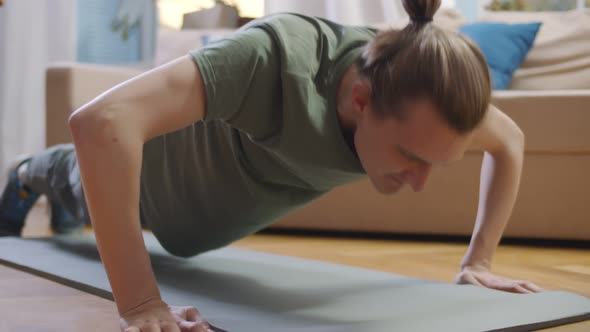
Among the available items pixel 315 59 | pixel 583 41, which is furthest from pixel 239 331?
pixel 583 41

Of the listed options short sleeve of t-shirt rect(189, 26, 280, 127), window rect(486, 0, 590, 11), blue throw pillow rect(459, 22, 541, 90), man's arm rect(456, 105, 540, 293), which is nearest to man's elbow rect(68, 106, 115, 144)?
short sleeve of t-shirt rect(189, 26, 280, 127)

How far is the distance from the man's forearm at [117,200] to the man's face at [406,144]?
0.30 metres

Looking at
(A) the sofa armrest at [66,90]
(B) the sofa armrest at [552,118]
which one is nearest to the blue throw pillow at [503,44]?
(B) the sofa armrest at [552,118]

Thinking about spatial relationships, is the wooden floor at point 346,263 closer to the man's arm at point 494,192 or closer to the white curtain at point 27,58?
the man's arm at point 494,192

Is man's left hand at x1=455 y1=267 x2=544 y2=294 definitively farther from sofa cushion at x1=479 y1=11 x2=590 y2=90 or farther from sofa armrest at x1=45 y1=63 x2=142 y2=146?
sofa armrest at x1=45 y1=63 x2=142 y2=146

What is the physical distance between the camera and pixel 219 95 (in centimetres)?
92

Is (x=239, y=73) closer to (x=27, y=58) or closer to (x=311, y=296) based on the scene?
(x=311, y=296)

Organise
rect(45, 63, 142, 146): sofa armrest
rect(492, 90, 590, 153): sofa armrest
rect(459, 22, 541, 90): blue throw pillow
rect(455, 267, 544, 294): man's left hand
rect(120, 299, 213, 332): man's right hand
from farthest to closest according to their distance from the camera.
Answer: rect(459, 22, 541, 90): blue throw pillow
rect(45, 63, 142, 146): sofa armrest
rect(492, 90, 590, 153): sofa armrest
rect(455, 267, 544, 294): man's left hand
rect(120, 299, 213, 332): man's right hand

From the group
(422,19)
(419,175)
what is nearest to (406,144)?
(419,175)

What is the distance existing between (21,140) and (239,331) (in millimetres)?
2583

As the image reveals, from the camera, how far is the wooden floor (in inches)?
38.8

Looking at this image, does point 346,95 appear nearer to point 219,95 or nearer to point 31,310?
point 219,95

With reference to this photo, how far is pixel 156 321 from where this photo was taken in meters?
0.82

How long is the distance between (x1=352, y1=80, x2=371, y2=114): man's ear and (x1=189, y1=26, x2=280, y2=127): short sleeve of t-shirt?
0.12m
